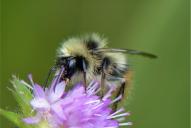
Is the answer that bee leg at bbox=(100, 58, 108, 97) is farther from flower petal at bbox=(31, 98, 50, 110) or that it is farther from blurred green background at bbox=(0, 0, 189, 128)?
blurred green background at bbox=(0, 0, 189, 128)

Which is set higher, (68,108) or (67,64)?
(67,64)

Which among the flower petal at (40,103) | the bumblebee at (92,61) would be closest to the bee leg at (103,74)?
the bumblebee at (92,61)

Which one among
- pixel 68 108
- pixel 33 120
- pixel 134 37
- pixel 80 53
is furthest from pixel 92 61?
pixel 134 37

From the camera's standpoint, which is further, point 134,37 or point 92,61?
point 134,37

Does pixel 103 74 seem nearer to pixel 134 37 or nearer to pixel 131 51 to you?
pixel 131 51

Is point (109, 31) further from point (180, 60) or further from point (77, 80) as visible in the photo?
point (77, 80)
